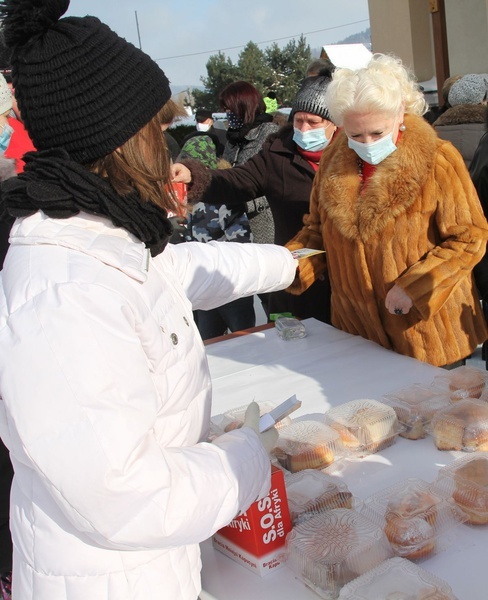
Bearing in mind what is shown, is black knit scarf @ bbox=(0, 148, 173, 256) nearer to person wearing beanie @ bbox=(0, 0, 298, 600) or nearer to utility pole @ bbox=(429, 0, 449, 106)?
person wearing beanie @ bbox=(0, 0, 298, 600)

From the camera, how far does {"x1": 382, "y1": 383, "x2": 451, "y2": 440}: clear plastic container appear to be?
1.62m

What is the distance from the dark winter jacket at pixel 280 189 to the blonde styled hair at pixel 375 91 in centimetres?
68

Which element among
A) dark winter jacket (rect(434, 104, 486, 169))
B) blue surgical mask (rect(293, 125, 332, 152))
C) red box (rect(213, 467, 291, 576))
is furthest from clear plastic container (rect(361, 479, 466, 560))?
dark winter jacket (rect(434, 104, 486, 169))

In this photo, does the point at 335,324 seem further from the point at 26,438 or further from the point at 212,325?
the point at 26,438

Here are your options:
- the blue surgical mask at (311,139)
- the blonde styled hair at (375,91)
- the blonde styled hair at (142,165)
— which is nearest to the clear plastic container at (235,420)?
the blonde styled hair at (142,165)

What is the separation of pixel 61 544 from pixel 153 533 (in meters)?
0.21

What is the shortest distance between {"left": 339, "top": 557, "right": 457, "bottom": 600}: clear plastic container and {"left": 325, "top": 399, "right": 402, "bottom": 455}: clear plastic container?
0.47m

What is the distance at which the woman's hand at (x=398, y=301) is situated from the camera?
204 centimetres

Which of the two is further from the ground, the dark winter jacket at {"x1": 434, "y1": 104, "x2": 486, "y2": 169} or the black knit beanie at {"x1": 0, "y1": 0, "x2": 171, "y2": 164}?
the black knit beanie at {"x1": 0, "y1": 0, "x2": 171, "y2": 164}

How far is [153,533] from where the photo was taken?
85 centimetres

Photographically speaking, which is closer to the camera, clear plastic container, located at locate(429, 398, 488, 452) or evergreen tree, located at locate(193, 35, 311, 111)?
clear plastic container, located at locate(429, 398, 488, 452)

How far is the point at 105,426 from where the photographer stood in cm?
80

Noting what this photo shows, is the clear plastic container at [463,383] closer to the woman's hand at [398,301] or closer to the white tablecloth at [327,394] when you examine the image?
the white tablecloth at [327,394]

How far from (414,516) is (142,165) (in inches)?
33.1
